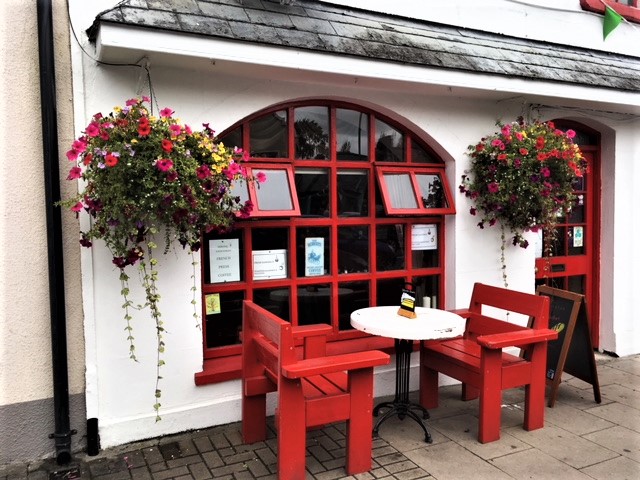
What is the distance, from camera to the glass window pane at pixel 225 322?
4508 millimetres

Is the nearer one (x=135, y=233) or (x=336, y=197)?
(x=135, y=233)

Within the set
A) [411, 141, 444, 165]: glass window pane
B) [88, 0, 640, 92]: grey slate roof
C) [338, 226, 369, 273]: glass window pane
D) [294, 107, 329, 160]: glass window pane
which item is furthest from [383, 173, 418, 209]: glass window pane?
[88, 0, 640, 92]: grey slate roof

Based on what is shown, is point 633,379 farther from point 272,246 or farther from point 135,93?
point 135,93

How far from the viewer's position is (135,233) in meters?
3.49

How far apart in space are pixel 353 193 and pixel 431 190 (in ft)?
2.77

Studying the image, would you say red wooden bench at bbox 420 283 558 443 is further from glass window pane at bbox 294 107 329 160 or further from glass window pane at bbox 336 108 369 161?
glass window pane at bbox 294 107 329 160

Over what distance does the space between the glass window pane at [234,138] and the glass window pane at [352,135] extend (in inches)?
36.1

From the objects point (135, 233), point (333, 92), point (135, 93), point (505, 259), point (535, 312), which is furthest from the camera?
point (505, 259)

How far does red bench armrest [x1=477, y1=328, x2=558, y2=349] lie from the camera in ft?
13.0

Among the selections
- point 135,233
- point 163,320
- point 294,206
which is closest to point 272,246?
point 294,206

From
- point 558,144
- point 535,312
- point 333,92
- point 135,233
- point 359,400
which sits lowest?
point 359,400

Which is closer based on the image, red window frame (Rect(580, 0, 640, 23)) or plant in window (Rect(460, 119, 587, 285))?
plant in window (Rect(460, 119, 587, 285))

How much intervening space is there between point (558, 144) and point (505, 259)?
1287 mm

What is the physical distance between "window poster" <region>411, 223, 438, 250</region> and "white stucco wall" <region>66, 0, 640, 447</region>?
0.13 m
